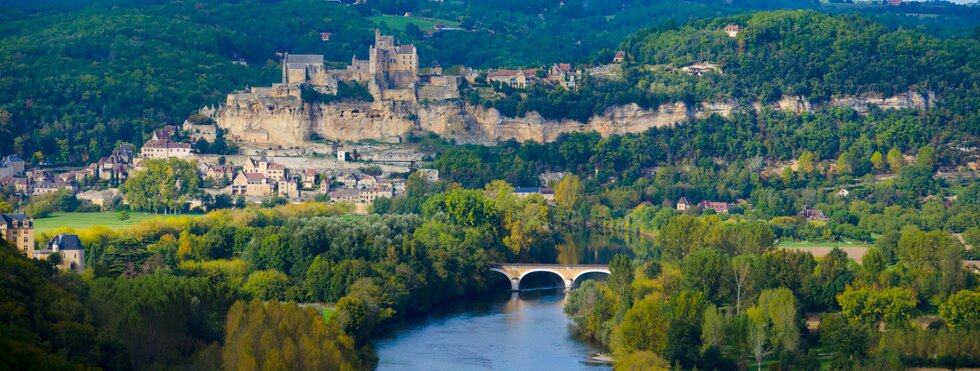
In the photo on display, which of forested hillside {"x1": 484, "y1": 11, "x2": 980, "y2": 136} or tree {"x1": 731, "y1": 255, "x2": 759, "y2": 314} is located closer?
tree {"x1": 731, "y1": 255, "x2": 759, "y2": 314}

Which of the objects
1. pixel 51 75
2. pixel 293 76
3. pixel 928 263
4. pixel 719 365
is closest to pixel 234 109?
pixel 293 76

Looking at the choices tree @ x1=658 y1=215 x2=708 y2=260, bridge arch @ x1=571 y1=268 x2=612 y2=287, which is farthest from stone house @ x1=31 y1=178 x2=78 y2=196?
tree @ x1=658 y1=215 x2=708 y2=260

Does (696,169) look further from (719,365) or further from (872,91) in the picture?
(719,365)

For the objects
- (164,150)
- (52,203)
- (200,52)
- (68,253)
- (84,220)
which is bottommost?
(68,253)

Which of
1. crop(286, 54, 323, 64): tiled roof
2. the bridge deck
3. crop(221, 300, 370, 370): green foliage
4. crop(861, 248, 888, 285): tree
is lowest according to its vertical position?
crop(221, 300, 370, 370): green foliage

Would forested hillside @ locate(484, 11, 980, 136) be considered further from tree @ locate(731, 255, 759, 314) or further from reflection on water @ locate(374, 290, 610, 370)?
tree @ locate(731, 255, 759, 314)

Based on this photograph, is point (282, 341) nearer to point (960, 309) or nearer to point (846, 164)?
point (960, 309)

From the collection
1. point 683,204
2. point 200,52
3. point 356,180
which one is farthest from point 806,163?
point 200,52
